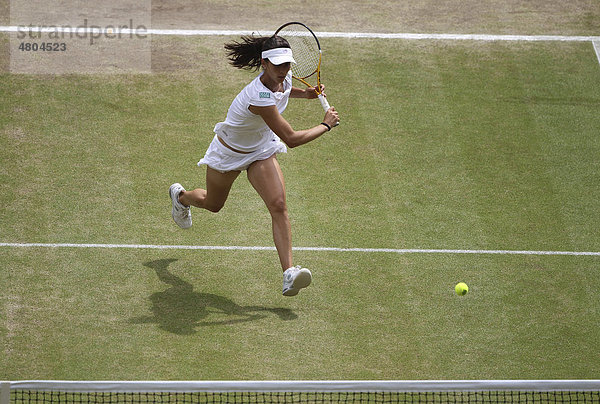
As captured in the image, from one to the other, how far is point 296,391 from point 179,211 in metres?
2.97

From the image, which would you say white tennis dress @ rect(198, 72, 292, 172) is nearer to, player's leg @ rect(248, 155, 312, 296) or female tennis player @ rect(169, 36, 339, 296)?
female tennis player @ rect(169, 36, 339, 296)

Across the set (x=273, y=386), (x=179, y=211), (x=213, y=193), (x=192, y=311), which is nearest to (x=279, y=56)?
(x=213, y=193)

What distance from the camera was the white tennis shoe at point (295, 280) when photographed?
7500 mm

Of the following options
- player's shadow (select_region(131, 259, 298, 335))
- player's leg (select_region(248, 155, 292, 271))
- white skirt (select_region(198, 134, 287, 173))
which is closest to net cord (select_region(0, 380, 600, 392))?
player's shadow (select_region(131, 259, 298, 335))

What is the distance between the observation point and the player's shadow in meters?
7.75

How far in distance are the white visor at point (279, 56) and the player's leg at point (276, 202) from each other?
0.92 m

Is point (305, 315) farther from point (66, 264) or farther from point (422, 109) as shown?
point (422, 109)

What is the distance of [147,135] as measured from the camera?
427 inches

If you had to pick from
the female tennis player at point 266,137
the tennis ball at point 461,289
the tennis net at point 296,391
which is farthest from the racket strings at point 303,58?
the tennis net at point 296,391

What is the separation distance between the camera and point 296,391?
21.0 ft

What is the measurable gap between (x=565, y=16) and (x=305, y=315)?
7975mm

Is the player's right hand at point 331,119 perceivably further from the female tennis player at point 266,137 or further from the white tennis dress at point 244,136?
the white tennis dress at point 244,136

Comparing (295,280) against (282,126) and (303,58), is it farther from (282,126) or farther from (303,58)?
(303,58)

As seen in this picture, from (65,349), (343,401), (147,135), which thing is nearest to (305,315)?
(343,401)
